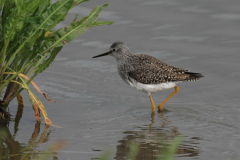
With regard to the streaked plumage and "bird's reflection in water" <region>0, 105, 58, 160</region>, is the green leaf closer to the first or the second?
"bird's reflection in water" <region>0, 105, 58, 160</region>

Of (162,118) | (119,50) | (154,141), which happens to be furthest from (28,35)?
(119,50)

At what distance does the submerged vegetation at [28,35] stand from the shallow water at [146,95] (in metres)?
0.80

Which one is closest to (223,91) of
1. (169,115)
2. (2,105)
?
(169,115)

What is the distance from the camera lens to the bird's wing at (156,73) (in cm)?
826

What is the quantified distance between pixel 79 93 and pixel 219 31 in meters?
5.19

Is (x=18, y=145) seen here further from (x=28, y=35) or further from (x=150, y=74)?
(x=150, y=74)

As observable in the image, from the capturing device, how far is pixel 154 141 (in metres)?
6.19

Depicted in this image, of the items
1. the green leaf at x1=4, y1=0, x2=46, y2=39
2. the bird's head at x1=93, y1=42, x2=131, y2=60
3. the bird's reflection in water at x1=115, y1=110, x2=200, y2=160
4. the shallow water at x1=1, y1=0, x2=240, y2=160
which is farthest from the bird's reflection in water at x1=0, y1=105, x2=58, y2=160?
the bird's head at x1=93, y1=42, x2=131, y2=60

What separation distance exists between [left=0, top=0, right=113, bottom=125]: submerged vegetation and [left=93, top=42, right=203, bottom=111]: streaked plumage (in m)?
2.14

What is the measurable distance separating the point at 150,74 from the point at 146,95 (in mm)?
889

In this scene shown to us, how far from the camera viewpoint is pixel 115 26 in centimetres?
1237

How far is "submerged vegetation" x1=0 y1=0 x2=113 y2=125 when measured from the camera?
19.6ft

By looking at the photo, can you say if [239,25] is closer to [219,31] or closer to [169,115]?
[219,31]

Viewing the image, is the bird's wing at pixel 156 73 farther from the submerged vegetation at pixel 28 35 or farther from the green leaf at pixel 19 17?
the green leaf at pixel 19 17
